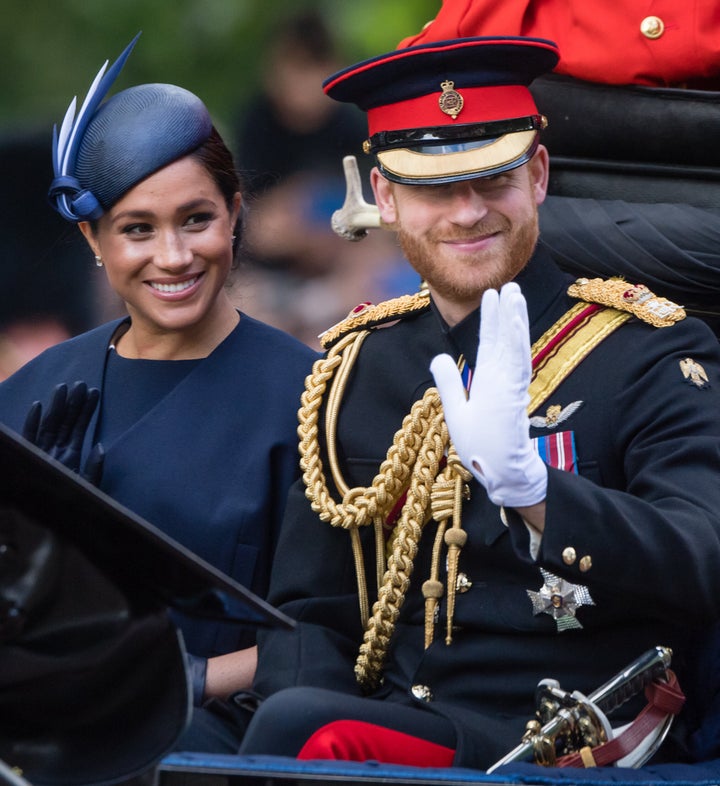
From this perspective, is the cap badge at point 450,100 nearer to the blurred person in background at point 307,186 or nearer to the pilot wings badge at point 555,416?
the pilot wings badge at point 555,416

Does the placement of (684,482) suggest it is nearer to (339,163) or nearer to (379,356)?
(379,356)

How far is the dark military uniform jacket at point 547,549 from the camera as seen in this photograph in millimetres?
2160

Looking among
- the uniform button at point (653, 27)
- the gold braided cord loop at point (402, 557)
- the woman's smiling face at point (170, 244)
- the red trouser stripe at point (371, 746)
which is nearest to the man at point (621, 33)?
the uniform button at point (653, 27)

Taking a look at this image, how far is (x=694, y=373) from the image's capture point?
2.45m

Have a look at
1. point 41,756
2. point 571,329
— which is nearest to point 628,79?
point 571,329

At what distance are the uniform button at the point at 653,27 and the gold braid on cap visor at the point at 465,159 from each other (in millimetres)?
445

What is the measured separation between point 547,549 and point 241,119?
7.86 feet

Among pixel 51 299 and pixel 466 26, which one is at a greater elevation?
pixel 466 26

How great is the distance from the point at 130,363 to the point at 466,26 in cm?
101

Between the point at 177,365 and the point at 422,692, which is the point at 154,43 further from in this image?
the point at 422,692

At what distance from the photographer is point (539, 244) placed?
9.09 feet

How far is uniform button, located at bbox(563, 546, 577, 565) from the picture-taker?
6.95 feet

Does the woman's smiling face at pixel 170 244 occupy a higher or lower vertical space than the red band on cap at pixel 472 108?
lower

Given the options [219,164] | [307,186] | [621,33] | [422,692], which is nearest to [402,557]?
[422,692]
